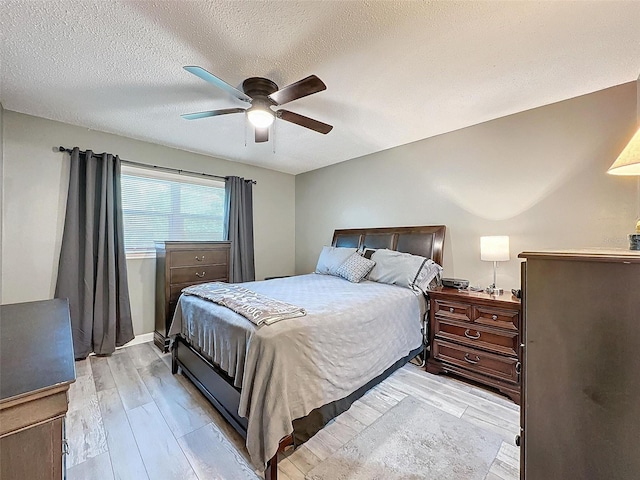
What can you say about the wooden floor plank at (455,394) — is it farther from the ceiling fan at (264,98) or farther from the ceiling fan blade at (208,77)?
the ceiling fan blade at (208,77)

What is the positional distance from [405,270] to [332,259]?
3.31ft

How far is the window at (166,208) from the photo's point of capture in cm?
333

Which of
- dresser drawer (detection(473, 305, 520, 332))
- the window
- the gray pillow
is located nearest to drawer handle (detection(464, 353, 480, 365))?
dresser drawer (detection(473, 305, 520, 332))

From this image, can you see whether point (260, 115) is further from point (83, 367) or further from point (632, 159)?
point (83, 367)

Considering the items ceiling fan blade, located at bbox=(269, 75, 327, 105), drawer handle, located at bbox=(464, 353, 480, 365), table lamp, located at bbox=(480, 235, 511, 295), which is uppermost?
ceiling fan blade, located at bbox=(269, 75, 327, 105)

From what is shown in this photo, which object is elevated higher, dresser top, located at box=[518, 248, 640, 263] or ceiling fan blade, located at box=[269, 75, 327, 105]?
ceiling fan blade, located at box=[269, 75, 327, 105]

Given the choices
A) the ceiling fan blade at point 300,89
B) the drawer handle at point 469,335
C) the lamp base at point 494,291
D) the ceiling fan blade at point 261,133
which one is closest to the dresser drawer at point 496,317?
the drawer handle at point 469,335

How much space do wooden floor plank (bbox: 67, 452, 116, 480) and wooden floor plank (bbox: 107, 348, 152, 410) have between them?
0.49 meters

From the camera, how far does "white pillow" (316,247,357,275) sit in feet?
11.4

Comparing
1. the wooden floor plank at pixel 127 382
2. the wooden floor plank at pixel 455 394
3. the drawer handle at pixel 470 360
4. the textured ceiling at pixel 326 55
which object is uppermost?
the textured ceiling at pixel 326 55

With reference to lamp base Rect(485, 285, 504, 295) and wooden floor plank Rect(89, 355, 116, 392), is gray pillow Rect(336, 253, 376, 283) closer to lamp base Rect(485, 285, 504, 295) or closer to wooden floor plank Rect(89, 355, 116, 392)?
lamp base Rect(485, 285, 504, 295)

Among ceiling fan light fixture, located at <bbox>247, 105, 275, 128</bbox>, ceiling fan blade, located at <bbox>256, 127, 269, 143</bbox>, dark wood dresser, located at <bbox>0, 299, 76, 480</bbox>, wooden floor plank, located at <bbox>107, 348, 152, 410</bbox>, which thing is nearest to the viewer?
dark wood dresser, located at <bbox>0, 299, 76, 480</bbox>

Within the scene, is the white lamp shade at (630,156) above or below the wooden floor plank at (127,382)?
above

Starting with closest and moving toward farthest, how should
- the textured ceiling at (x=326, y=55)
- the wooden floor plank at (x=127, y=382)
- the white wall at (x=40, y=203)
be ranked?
the textured ceiling at (x=326, y=55), the wooden floor plank at (x=127, y=382), the white wall at (x=40, y=203)
